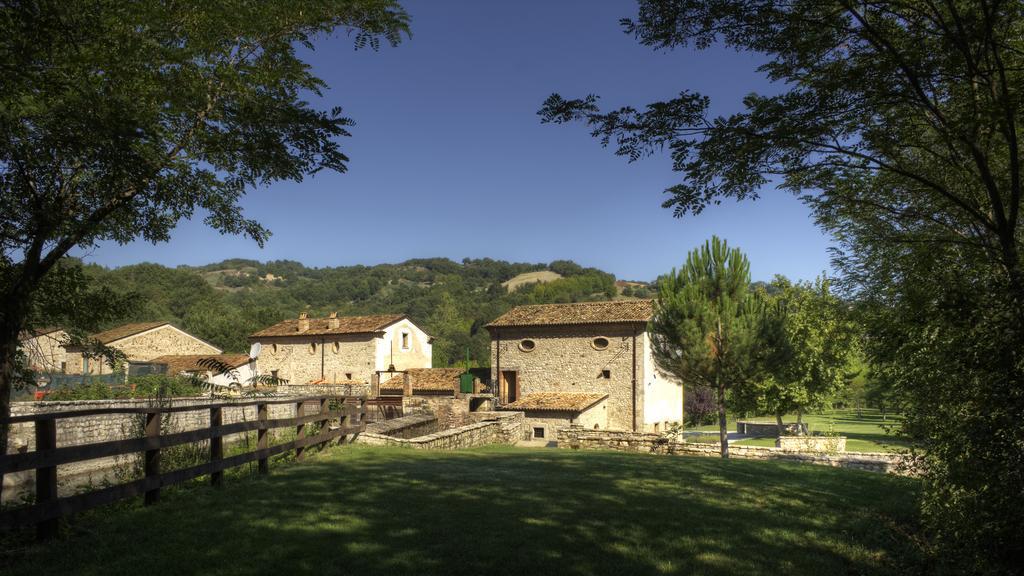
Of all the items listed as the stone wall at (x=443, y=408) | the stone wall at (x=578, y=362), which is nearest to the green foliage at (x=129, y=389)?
the stone wall at (x=443, y=408)

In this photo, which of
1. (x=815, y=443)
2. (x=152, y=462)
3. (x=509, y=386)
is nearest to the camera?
(x=152, y=462)

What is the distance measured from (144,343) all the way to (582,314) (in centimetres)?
3232

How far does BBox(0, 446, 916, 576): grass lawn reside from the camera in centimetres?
466

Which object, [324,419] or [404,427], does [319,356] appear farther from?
[324,419]

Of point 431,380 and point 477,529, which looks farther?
point 431,380

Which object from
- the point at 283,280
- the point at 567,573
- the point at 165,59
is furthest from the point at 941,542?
the point at 283,280

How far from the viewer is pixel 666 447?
1880cm

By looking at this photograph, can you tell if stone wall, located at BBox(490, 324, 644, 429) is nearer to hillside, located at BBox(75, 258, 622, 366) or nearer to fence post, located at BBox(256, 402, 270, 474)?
hillside, located at BBox(75, 258, 622, 366)

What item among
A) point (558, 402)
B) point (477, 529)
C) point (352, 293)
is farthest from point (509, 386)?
point (352, 293)

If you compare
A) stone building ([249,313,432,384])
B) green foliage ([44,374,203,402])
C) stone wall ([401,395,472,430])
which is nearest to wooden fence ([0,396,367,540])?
stone wall ([401,395,472,430])

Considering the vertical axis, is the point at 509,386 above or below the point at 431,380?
below

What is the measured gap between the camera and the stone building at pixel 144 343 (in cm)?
3966

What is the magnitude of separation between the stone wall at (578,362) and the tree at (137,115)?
2520cm

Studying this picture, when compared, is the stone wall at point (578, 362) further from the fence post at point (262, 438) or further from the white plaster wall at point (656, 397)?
the fence post at point (262, 438)
